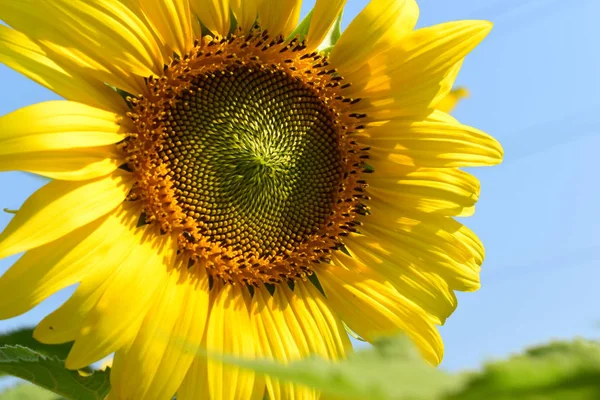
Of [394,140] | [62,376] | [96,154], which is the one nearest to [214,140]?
[96,154]

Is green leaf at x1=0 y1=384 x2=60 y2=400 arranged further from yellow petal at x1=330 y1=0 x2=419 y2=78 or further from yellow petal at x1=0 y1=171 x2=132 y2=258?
yellow petal at x1=330 y1=0 x2=419 y2=78

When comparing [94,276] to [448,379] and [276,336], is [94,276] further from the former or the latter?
[448,379]

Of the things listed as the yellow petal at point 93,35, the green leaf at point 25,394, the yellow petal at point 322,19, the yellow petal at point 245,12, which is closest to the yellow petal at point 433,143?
the yellow petal at point 322,19

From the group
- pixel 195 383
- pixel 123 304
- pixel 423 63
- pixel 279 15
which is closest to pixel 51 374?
pixel 123 304

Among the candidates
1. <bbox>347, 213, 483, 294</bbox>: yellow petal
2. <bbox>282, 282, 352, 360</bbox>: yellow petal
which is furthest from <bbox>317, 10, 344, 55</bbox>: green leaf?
<bbox>282, 282, 352, 360</bbox>: yellow petal

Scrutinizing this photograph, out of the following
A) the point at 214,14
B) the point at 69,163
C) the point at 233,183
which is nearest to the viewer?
the point at 69,163

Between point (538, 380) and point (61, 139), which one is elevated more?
point (61, 139)

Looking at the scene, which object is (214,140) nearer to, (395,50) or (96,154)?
(96,154)

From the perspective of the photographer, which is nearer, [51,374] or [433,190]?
[51,374]
